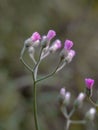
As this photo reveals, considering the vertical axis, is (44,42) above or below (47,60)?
above

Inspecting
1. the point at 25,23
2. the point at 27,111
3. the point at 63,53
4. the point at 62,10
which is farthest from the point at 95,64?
the point at 63,53

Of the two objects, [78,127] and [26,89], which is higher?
[26,89]

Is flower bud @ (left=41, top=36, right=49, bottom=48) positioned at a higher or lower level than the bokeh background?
higher

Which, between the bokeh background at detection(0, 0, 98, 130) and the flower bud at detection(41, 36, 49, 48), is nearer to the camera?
the flower bud at detection(41, 36, 49, 48)

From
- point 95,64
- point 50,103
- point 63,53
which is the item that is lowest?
point 95,64

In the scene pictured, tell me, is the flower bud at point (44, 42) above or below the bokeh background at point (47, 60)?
above

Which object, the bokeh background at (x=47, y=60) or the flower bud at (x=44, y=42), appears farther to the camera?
the bokeh background at (x=47, y=60)

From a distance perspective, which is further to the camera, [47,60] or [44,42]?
[47,60]

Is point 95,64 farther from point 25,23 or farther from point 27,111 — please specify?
point 27,111
